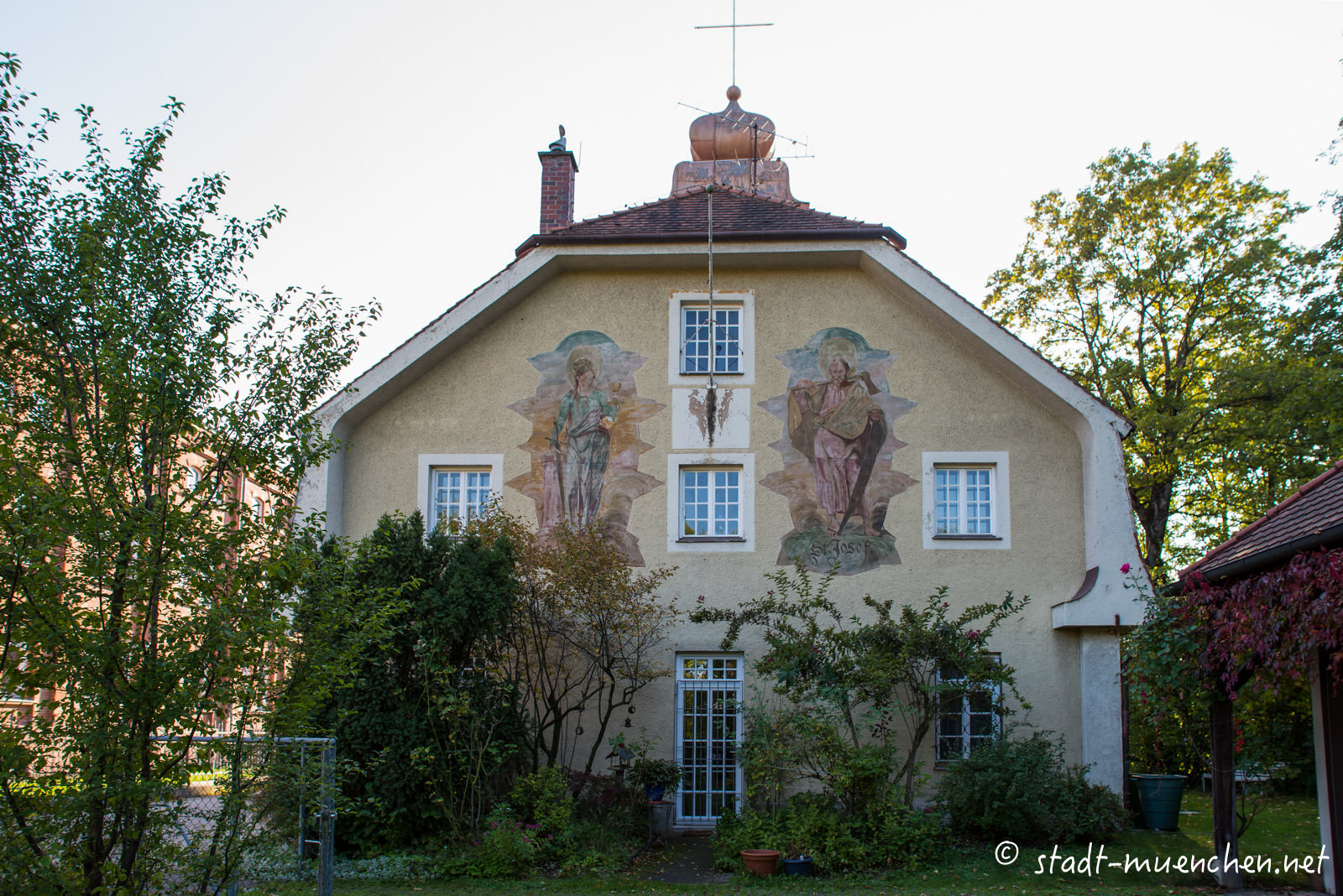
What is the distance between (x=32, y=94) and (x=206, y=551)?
3041 mm

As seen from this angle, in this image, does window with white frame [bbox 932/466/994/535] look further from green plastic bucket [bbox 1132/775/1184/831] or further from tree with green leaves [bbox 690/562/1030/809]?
green plastic bucket [bbox 1132/775/1184/831]

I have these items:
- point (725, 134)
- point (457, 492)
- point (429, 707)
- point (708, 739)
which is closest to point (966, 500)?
point (708, 739)

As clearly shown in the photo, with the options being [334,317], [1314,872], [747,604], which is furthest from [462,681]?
[1314,872]

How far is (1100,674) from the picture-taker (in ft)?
47.8

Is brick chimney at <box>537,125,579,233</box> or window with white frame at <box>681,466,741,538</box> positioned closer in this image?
window with white frame at <box>681,466,741,538</box>

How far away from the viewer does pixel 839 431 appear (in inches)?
620

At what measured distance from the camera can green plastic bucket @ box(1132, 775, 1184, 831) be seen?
47.8ft

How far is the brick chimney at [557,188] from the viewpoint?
17.9 m

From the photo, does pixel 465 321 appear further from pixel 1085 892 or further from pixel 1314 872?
pixel 1314 872

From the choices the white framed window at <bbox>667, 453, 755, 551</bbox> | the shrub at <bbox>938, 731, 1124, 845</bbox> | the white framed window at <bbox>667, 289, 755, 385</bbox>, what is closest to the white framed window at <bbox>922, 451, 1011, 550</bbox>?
the white framed window at <bbox>667, 453, 755, 551</bbox>

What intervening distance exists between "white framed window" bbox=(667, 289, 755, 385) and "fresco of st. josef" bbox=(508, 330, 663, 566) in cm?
59

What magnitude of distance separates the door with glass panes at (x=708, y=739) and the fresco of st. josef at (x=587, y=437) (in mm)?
1903

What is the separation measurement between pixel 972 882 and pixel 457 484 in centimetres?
859

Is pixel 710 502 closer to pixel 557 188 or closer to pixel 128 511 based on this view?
pixel 557 188
